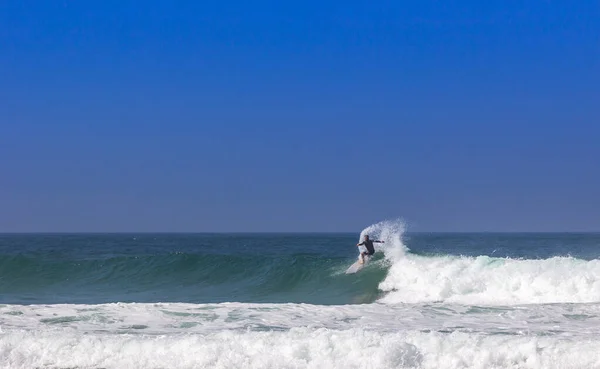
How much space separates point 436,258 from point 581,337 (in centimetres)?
1047

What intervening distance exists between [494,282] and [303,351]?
9864 millimetres

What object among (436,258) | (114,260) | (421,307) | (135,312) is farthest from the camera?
(114,260)

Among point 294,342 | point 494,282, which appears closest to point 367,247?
point 494,282

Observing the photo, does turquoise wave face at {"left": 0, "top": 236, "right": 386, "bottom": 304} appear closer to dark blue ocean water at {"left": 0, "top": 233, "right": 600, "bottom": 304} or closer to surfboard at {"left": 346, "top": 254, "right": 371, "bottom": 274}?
dark blue ocean water at {"left": 0, "top": 233, "right": 600, "bottom": 304}

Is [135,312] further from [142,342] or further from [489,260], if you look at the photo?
[489,260]

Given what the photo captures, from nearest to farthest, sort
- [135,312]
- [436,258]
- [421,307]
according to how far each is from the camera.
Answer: [135,312] → [421,307] → [436,258]

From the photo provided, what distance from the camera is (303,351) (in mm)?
10305

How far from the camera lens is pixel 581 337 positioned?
11.3 metres

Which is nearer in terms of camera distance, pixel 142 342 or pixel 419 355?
pixel 419 355

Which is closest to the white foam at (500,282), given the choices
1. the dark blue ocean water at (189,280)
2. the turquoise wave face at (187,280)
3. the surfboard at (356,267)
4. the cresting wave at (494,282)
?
the cresting wave at (494,282)

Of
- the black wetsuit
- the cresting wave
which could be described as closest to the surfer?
the black wetsuit

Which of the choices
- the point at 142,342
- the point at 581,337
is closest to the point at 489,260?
the point at 581,337

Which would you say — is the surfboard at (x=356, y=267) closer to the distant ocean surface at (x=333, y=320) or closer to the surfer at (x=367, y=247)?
the surfer at (x=367, y=247)

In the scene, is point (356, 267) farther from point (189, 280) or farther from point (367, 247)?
point (189, 280)
